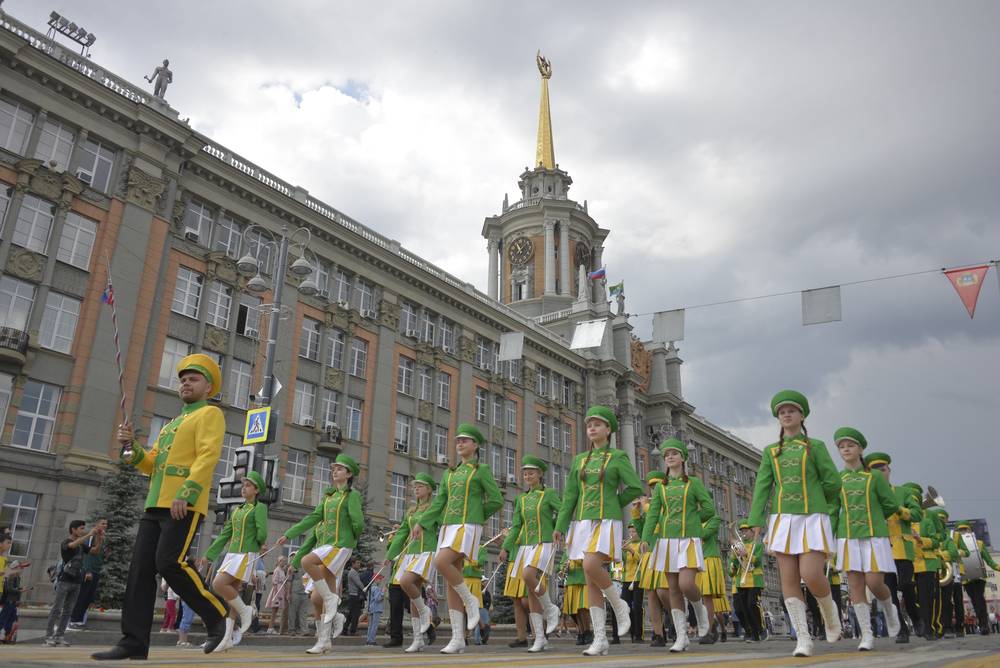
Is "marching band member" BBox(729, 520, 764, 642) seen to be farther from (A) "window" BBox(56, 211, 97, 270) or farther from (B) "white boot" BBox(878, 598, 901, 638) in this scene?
(A) "window" BBox(56, 211, 97, 270)

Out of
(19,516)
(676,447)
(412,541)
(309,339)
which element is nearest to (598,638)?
(412,541)

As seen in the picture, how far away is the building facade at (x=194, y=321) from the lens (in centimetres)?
2359

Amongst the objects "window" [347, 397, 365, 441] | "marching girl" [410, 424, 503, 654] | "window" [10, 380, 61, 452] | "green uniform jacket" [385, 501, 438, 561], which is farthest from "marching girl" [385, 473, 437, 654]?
"window" [347, 397, 365, 441]

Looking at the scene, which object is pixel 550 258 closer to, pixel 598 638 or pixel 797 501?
pixel 598 638

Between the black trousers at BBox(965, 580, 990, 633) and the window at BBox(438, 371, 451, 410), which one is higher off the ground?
the window at BBox(438, 371, 451, 410)

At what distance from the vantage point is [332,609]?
9.17 meters

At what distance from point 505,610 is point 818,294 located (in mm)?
17505

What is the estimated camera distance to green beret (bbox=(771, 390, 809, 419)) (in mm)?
7504

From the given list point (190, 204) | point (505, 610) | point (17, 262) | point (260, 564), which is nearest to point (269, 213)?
point (190, 204)

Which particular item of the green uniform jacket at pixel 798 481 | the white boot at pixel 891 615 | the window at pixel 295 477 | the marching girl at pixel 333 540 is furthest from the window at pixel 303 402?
the green uniform jacket at pixel 798 481

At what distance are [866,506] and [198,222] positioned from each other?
1060 inches

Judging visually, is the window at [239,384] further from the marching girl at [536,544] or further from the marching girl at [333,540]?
the marching girl at [536,544]

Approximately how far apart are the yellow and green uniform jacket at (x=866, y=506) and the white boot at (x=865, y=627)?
2.76ft

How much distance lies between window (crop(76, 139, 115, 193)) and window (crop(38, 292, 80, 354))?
13.7ft
